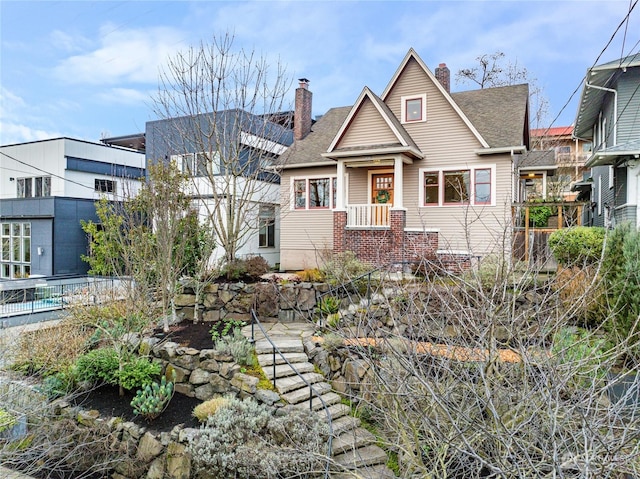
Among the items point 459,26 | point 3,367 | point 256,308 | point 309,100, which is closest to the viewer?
point 3,367

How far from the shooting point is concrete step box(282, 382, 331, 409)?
22.3 ft

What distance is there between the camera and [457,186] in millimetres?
13867

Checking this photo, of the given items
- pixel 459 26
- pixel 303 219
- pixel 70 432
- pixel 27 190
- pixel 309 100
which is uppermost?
pixel 309 100

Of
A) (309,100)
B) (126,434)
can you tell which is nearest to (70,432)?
(126,434)

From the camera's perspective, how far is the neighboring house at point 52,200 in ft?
65.7

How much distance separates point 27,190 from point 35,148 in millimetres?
2657

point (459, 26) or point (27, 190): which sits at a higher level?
point (459, 26)

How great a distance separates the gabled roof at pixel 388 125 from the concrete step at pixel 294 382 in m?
8.53

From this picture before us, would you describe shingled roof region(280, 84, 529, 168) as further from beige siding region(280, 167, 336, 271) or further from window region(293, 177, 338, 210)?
window region(293, 177, 338, 210)

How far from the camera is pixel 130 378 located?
7.62 metres

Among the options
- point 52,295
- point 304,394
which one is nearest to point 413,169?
point 304,394

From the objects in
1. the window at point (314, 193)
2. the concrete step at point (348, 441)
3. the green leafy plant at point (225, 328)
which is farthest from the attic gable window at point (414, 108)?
the concrete step at point (348, 441)

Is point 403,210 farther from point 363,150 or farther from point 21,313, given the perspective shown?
point 21,313

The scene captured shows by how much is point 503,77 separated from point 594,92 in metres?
12.1
